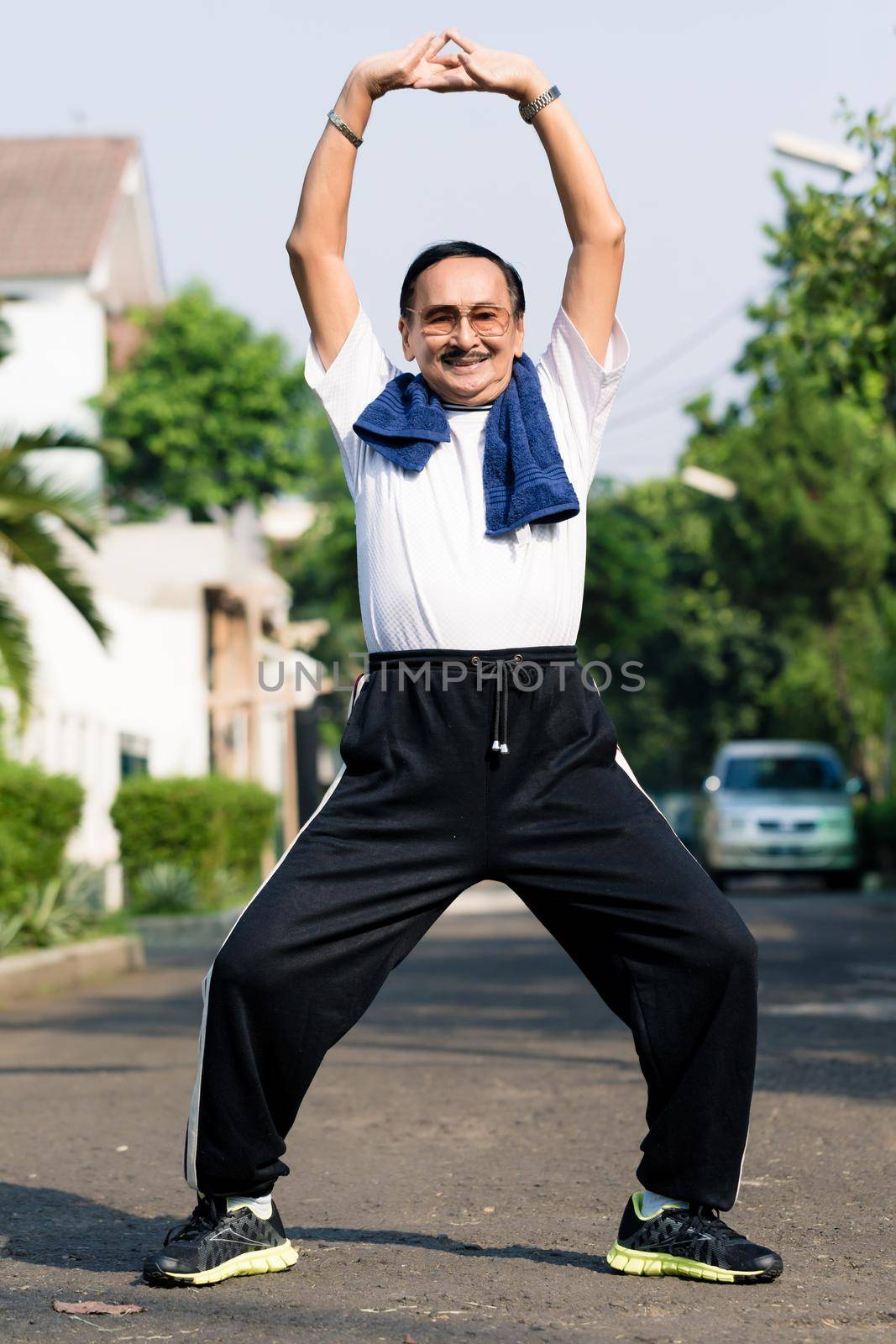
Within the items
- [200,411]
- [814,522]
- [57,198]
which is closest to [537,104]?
[814,522]

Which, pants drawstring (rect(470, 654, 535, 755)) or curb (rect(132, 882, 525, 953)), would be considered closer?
pants drawstring (rect(470, 654, 535, 755))

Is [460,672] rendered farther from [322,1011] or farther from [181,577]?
[181,577]

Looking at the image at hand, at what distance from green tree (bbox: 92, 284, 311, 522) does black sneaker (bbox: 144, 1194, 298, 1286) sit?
32.2 metres

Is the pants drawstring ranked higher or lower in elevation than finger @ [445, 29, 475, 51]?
lower

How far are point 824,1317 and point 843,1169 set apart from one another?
1.75 m

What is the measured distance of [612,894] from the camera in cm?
398

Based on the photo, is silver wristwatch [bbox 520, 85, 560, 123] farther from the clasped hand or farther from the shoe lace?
the shoe lace

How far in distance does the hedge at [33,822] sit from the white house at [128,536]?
11.1 meters

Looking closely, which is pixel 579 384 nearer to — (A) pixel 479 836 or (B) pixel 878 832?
(A) pixel 479 836

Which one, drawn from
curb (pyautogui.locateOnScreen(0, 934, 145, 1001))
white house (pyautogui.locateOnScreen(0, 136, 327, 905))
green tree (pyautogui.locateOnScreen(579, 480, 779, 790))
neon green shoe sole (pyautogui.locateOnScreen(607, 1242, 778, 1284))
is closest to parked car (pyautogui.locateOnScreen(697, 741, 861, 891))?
white house (pyautogui.locateOnScreen(0, 136, 327, 905))

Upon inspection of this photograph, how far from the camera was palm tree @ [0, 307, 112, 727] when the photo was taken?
14.0m

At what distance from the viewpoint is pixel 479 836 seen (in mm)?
4023

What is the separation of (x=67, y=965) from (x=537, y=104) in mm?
9494

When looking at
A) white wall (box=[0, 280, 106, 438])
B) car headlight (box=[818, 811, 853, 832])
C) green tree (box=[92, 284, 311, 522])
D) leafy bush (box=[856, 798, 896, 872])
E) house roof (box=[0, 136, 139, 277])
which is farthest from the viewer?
green tree (box=[92, 284, 311, 522])
